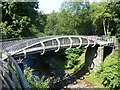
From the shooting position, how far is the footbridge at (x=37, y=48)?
12.8m

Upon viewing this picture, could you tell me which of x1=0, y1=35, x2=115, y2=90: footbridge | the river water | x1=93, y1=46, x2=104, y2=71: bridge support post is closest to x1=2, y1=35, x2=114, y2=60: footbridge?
x1=0, y1=35, x2=115, y2=90: footbridge

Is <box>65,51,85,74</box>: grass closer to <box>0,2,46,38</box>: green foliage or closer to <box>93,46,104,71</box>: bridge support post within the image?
<box>93,46,104,71</box>: bridge support post

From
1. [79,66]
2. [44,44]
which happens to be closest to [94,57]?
[79,66]

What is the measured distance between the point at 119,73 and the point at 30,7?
13259mm

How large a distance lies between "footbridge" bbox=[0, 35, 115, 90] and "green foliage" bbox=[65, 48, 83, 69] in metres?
1.79

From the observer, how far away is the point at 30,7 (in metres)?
31.5

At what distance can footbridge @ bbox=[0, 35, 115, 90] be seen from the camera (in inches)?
502

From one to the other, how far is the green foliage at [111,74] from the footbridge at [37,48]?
3118 mm

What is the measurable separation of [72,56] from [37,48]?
12676mm

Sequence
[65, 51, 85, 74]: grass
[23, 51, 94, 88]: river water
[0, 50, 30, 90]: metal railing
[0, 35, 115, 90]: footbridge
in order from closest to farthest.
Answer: [0, 50, 30, 90]: metal railing < [0, 35, 115, 90]: footbridge < [23, 51, 94, 88]: river water < [65, 51, 85, 74]: grass

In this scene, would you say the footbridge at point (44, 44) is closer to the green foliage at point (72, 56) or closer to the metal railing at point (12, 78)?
the metal railing at point (12, 78)

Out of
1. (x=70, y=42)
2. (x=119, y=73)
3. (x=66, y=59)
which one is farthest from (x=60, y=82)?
(x=66, y=59)

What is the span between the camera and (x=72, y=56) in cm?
3384

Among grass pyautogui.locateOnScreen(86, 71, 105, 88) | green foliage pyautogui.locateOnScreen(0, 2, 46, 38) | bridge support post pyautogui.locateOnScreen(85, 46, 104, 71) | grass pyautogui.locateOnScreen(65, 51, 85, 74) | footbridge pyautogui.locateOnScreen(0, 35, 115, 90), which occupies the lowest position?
grass pyautogui.locateOnScreen(86, 71, 105, 88)
